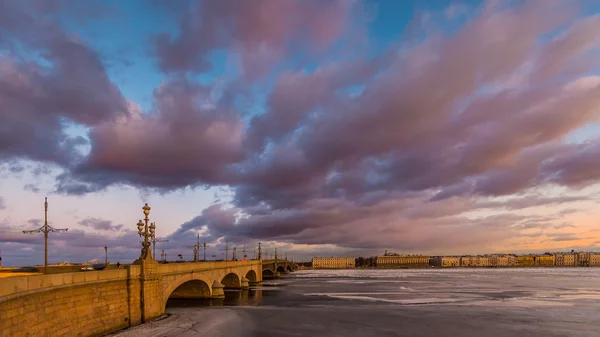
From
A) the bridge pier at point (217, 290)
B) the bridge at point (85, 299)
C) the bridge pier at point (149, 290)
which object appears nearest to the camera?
the bridge at point (85, 299)

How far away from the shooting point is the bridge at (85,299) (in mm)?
20188

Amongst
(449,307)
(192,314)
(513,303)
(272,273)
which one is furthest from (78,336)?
(272,273)

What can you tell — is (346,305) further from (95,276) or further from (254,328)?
(95,276)

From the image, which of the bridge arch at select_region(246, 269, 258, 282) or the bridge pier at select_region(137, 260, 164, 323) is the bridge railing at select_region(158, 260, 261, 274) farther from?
the bridge arch at select_region(246, 269, 258, 282)

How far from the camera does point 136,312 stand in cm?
3475

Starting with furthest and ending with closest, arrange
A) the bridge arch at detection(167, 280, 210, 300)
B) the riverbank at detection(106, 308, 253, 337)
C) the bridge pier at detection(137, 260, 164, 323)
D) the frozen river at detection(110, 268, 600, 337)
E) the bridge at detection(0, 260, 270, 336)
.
→ 1. the bridge arch at detection(167, 280, 210, 300)
2. the bridge pier at detection(137, 260, 164, 323)
3. the frozen river at detection(110, 268, 600, 337)
4. the riverbank at detection(106, 308, 253, 337)
5. the bridge at detection(0, 260, 270, 336)

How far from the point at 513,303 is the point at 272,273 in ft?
412

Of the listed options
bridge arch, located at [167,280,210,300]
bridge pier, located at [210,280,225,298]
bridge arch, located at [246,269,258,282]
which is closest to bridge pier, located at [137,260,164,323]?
bridge arch, located at [167,280,210,300]

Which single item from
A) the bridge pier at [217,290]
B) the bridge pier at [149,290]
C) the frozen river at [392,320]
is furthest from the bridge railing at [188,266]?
the frozen river at [392,320]

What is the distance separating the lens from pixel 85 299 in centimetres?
2747

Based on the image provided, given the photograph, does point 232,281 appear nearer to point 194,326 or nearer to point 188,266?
point 188,266

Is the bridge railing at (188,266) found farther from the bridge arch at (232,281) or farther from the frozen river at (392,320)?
the bridge arch at (232,281)

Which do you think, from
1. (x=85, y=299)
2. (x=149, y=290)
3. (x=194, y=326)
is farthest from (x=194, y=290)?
(x=85, y=299)

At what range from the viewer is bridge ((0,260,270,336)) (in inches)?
795
